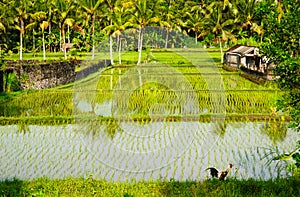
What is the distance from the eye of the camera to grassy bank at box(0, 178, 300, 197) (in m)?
4.37

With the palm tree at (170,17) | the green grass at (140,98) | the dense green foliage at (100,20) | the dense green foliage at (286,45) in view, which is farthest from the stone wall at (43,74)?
the palm tree at (170,17)

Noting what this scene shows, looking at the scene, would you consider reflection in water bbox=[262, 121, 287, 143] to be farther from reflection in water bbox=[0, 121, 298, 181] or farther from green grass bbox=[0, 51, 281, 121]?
green grass bbox=[0, 51, 281, 121]

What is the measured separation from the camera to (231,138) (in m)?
6.86

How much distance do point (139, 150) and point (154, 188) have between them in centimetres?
175

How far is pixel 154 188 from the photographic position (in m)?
4.51

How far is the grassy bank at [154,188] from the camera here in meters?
4.37

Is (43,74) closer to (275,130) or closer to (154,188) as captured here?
(275,130)

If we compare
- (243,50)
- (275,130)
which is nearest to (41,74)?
(275,130)

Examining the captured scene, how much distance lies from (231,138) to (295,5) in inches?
122

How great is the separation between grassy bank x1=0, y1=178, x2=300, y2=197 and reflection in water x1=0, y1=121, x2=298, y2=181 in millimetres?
410

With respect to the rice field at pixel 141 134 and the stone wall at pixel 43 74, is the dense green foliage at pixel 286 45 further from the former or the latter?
the stone wall at pixel 43 74

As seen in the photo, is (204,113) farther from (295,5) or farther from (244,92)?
(295,5)

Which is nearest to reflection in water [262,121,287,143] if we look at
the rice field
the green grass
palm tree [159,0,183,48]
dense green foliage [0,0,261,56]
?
the rice field

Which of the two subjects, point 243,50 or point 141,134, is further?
point 243,50
